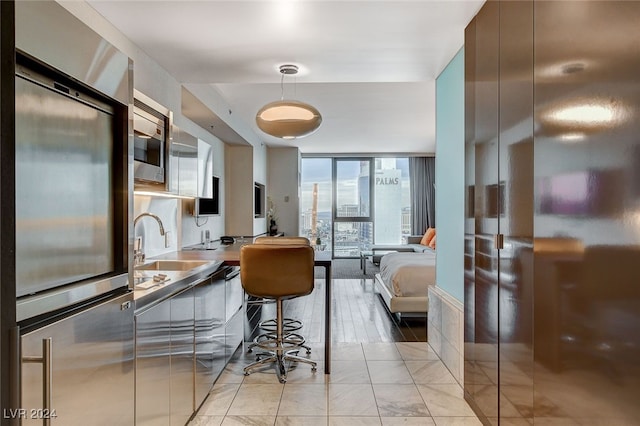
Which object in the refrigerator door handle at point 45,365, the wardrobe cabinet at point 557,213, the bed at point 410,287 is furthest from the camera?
the bed at point 410,287

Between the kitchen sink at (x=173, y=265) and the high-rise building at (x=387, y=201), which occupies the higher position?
the high-rise building at (x=387, y=201)

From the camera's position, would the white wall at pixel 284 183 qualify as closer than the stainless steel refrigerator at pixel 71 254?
No

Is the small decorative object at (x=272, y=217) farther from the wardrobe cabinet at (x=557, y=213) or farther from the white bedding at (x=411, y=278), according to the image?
the wardrobe cabinet at (x=557, y=213)

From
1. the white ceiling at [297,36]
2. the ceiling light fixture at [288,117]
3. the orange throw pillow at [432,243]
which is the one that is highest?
the white ceiling at [297,36]

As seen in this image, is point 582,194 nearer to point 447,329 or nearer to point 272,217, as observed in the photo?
point 447,329

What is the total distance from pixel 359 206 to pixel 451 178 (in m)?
6.79

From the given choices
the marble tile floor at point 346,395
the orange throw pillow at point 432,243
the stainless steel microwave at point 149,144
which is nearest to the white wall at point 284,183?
the orange throw pillow at point 432,243

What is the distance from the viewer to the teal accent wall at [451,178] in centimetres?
280

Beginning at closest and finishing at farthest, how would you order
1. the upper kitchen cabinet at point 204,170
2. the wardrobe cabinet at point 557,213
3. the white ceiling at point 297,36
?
the wardrobe cabinet at point 557,213 < the white ceiling at point 297,36 < the upper kitchen cabinet at point 204,170

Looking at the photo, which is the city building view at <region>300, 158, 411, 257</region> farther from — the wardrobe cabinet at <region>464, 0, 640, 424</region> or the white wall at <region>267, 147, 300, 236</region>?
the wardrobe cabinet at <region>464, 0, 640, 424</region>

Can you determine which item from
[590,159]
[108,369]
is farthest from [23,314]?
[590,159]

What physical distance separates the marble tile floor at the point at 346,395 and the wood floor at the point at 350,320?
0.54 m

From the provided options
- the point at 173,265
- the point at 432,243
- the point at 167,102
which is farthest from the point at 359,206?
the point at 173,265

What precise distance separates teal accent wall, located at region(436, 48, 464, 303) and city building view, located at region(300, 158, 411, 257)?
637 centimetres
